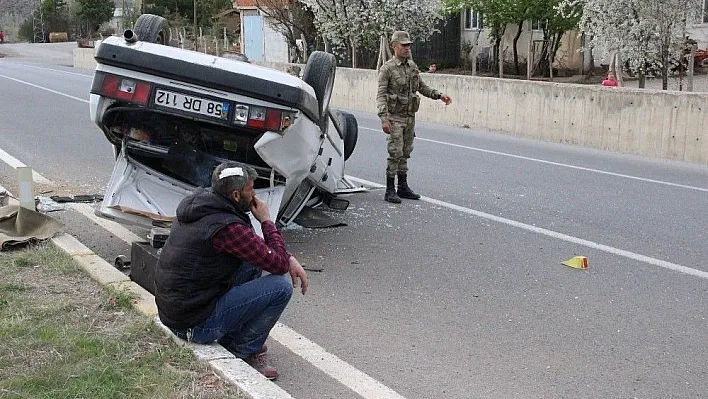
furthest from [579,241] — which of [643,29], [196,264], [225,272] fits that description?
[643,29]

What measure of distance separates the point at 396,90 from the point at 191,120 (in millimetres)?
3131

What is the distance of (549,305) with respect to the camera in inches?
227

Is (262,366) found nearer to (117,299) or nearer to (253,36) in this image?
(117,299)

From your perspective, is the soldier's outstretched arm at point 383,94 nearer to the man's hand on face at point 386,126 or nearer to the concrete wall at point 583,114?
the man's hand on face at point 386,126

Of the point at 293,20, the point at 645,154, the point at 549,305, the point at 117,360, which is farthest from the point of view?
the point at 293,20

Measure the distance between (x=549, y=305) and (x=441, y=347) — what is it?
112 cm

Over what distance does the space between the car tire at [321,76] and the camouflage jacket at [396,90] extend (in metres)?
2.12

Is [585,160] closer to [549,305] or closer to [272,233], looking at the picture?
[549,305]

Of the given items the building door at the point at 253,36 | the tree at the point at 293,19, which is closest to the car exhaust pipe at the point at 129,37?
the tree at the point at 293,19

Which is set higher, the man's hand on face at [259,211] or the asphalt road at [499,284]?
the man's hand on face at [259,211]

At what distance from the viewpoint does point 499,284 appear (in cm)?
624

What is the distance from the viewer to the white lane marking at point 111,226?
7.26 m

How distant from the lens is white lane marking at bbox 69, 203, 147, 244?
7.26m

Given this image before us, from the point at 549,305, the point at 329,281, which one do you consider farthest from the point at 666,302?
the point at 329,281
